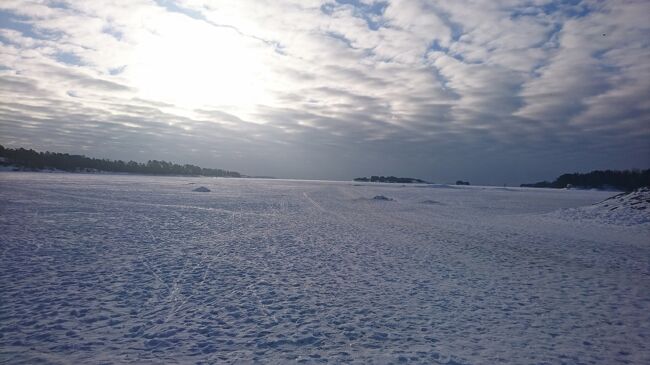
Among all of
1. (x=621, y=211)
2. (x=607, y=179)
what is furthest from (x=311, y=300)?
(x=607, y=179)

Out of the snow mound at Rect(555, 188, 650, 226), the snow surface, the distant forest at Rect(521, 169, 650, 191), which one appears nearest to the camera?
the snow surface

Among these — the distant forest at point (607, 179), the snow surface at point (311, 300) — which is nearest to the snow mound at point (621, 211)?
the snow surface at point (311, 300)

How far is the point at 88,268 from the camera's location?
357 inches

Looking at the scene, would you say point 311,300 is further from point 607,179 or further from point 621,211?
point 607,179

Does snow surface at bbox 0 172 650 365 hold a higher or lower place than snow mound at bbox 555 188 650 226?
lower

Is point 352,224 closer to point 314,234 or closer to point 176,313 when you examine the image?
point 314,234

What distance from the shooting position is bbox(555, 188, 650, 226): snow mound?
2311cm

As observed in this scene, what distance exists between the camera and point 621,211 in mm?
24969

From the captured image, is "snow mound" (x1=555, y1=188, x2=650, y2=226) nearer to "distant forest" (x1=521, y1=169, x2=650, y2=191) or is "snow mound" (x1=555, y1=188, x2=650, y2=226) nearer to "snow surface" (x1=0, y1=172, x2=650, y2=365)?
"snow surface" (x1=0, y1=172, x2=650, y2=365)

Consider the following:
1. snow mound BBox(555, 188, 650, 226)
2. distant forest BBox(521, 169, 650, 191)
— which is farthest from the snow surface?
distant forest BBox(521, 169, 650, 191)

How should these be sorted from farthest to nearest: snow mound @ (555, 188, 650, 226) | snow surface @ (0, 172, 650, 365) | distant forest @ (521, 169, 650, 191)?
distant forest @ (521, 169, 650, 191), snow mound @ (555, 188, 650, 226), snow surface @ (0, 172, 650, 365)

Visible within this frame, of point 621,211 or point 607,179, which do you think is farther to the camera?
point 607,179

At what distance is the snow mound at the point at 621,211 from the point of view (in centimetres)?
2311

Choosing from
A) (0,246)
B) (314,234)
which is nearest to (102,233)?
(0,246)
